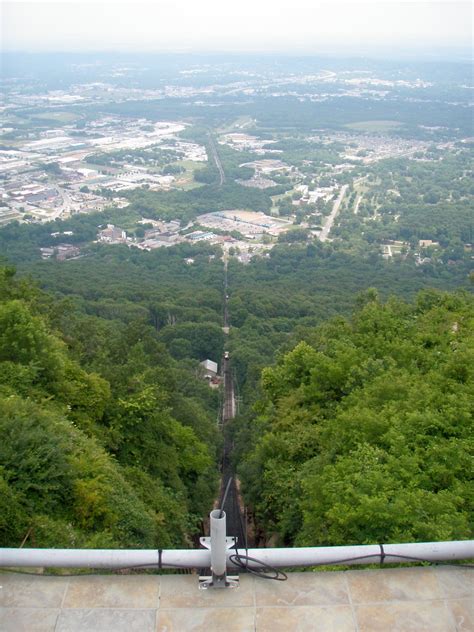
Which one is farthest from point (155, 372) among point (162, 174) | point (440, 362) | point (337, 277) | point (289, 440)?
point (162, 174)

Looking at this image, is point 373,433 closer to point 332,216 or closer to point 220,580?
point 220,580

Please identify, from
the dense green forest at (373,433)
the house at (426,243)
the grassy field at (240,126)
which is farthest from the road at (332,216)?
the dense green forest at (373,433)

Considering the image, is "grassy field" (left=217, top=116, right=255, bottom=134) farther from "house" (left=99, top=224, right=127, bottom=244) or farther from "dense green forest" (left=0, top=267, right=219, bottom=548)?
"dense green forest" (left=0, top=267, right=219, bottom=548)

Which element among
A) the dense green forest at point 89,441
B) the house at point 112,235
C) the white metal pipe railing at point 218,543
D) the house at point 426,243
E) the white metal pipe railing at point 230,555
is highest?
the white metal pipe railing at point 218,543

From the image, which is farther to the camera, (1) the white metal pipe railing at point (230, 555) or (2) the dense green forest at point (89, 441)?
(2) the dense green forest at point (89, 441)

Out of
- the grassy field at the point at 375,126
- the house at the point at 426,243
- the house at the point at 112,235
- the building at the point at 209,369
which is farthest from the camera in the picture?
the grassy field at the point at 375,126

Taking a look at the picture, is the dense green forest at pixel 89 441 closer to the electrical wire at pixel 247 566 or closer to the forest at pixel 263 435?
the forest at pixel 263 435

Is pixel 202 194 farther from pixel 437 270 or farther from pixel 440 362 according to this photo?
pixel 440 362

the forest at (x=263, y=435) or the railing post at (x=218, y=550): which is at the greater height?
the railing post at (x=218, y=550)
